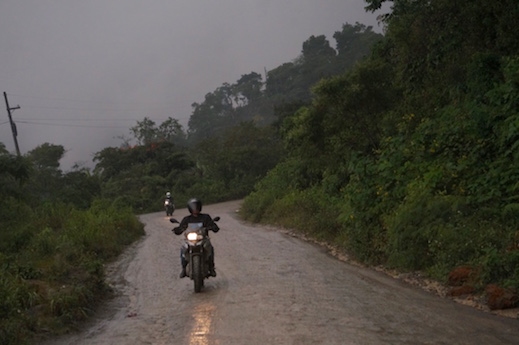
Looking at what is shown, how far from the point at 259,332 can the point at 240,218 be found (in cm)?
2875

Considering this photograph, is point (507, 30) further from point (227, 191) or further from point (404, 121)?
point (227, 191)

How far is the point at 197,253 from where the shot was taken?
37.5 feet

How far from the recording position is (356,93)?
67.2 feet

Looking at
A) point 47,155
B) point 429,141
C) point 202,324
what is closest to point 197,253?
point 202,324

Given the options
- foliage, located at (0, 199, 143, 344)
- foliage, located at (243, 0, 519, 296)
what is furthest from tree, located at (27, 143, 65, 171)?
foliage, located at (243, 0, 519, 296)

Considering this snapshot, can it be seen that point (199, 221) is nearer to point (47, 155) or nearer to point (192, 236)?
point (192, 236)

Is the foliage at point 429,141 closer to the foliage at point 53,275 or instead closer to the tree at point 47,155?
the foliage at point 53,275

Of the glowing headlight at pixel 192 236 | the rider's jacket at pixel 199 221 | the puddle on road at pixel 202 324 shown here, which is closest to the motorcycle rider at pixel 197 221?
the rider's jacket at pixel 199 221

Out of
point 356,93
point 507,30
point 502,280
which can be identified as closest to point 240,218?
point 356,93

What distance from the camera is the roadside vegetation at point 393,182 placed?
34.9 feet

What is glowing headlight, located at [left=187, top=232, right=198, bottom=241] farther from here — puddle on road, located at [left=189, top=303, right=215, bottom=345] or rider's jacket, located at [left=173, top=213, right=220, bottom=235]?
puddle on road, located at [left=189, top=303, right=215, bottom=345]

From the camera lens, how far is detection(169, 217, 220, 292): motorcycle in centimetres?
1134

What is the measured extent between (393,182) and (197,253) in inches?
247

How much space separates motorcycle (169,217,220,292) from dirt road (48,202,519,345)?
0.33 m
